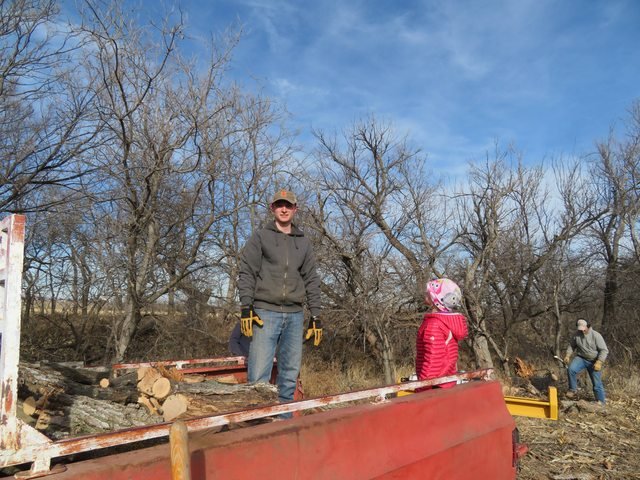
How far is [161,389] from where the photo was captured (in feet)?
10.1

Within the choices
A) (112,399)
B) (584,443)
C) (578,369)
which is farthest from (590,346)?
(112,399)

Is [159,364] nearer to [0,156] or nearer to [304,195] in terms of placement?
[0,156]

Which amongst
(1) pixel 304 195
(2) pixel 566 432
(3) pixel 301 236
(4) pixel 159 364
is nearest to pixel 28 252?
(1) pixel 304 195

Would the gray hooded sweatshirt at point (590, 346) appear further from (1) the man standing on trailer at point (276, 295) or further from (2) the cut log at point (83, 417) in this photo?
(2) the cut log at point (83, 417)

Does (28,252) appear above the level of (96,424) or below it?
above

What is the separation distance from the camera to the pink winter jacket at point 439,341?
3.45m

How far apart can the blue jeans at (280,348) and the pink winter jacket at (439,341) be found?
0.89m

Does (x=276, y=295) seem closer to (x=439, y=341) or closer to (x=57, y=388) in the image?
(x=439, y=341)

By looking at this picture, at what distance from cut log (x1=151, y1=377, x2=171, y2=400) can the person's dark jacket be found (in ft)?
2.48

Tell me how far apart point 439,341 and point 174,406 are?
66.9 inches

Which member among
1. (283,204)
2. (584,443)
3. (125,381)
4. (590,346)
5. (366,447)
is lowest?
(584,443)

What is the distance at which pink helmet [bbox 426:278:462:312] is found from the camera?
3.51m

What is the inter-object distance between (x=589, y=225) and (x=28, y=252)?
12293 mm

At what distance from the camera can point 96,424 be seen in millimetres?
2453
